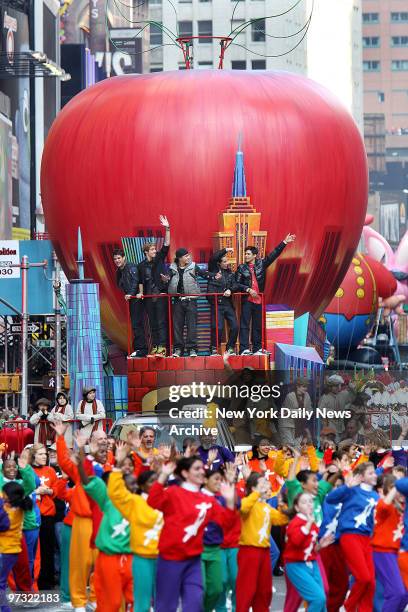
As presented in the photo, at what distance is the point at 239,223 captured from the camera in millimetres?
28094

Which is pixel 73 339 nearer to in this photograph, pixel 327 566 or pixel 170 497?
pixel 327 566

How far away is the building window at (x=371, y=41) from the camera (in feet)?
531

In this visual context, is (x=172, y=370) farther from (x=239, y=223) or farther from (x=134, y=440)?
(x=134, y=440)

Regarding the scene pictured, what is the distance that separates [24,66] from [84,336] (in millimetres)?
28987

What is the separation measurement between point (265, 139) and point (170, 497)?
608 inches

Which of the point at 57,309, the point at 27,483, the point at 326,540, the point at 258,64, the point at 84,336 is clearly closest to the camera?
the point at 326,540

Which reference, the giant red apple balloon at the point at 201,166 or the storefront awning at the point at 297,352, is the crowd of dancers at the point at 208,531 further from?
the giant red apple balloon at the point at 201,166

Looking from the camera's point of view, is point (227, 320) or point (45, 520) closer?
point (45, 520)

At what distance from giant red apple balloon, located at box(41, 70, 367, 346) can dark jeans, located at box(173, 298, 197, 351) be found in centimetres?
283

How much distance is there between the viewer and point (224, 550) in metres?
15.1

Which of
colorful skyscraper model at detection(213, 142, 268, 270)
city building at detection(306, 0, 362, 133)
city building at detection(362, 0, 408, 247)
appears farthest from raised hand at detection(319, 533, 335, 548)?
city building at detection(362, 0, 408, 247)

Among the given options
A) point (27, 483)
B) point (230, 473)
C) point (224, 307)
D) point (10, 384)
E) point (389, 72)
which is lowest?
point (10, 384)

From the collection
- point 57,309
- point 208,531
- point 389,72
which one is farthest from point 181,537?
Result: point 389,72

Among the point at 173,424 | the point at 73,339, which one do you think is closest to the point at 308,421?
the point at 173,424
